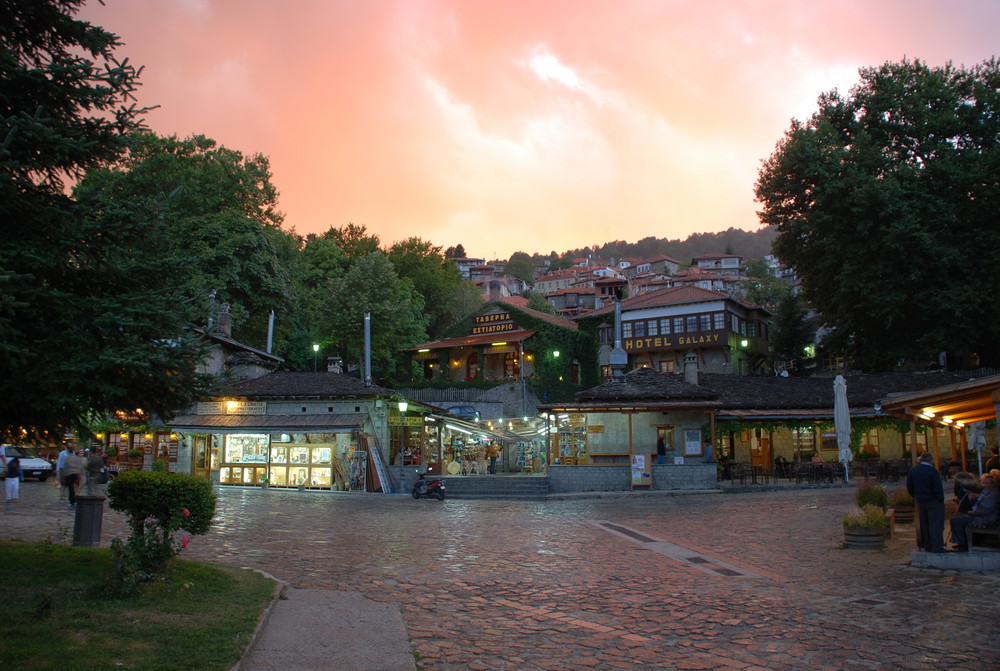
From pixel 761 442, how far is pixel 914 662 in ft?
98.8

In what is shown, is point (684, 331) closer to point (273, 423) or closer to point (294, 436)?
point (294, 436)

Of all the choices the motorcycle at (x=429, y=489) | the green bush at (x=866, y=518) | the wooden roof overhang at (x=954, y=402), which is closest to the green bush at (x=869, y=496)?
the green bush at (x=866, y=518)

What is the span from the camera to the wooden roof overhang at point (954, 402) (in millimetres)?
11895

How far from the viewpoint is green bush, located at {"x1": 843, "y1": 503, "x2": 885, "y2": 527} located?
12250mm

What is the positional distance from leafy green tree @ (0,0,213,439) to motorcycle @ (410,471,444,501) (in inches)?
630

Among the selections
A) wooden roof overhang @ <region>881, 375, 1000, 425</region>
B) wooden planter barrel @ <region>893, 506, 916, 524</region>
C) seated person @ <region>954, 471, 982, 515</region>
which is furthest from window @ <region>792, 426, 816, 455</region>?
seated person @ <region>954, 471, 982, 515</region>

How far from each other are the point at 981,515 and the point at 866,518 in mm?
2048

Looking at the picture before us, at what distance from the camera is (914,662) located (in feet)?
21.0

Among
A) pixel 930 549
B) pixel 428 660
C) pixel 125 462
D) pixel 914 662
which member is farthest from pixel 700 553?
pixel 125 462

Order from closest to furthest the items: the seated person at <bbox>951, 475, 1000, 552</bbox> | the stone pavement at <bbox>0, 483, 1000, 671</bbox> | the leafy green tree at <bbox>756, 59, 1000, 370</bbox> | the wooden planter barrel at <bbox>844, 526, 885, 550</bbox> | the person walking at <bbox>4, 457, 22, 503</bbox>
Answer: the stone pavement at <bbox>0, 483, 1000, 671</bbox>, the seated person at <bbox>951, 475, 1000, 552</bbox>, the wooden planter barrel at <bbox>844, 526, 885, 550</bbox>, the person walking at <bbox>4, 457, 22, 503</bbox>, the leafy green tree at <bbox>756, 59, 1000, 370</bbox>

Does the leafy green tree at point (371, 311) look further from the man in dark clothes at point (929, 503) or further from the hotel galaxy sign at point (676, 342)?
the man in dark clothes at point (929, 503)

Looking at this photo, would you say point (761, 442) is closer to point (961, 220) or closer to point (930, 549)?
point (961, 220)

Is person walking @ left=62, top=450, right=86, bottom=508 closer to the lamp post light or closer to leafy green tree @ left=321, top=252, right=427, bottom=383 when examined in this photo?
the lamp post light

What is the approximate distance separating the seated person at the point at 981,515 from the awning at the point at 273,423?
68.6 feet
